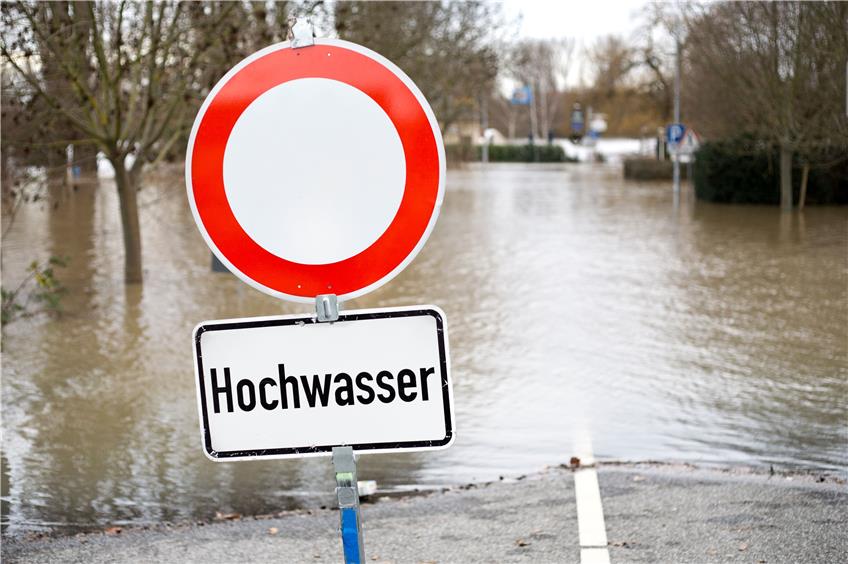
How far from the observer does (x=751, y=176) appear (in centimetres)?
3588

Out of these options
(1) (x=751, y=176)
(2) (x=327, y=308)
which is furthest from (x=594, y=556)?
(1) (x=751, y=176)

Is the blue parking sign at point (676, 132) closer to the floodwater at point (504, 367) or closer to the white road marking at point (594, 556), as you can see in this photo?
the floodwater at point (504, 367)

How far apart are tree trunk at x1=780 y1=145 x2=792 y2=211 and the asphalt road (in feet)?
89.0

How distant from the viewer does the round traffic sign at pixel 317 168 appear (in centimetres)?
292

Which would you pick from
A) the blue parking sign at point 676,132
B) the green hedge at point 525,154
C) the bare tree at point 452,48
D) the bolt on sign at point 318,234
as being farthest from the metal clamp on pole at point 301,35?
A: the green hedge at point 525,154

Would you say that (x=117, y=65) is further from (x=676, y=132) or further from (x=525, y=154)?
(x=525, y=154)

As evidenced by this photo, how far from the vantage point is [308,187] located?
292 centimetres

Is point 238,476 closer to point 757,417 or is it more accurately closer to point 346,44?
point 757,417

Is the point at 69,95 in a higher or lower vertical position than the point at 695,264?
higher

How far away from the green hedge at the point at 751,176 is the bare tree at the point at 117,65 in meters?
19.5

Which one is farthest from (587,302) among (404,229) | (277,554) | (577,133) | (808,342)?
(577,133)

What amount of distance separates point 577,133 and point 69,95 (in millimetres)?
67170

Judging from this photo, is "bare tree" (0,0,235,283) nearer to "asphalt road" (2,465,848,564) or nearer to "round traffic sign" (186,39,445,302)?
"asphalt road" (2,465,848,564)

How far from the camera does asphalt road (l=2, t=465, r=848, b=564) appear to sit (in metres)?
4.98
